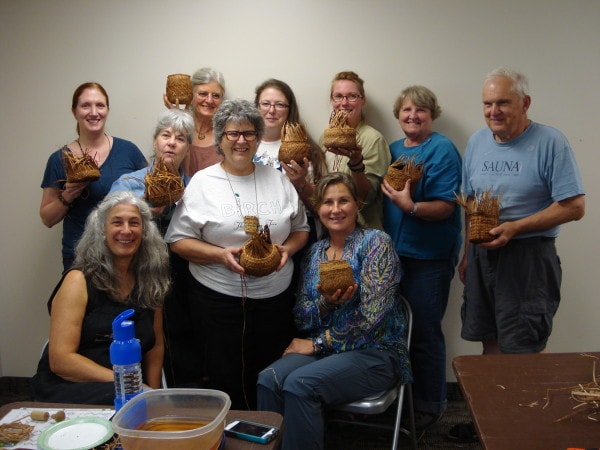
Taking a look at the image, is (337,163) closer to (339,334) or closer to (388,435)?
(339,334)

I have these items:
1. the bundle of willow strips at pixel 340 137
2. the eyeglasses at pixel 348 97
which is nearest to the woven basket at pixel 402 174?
the bundle of willow strips at pixel 340 137

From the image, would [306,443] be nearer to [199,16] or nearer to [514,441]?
[514,441]

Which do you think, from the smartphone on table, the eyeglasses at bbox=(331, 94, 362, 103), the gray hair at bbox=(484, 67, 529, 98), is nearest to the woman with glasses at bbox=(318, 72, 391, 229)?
the eyeglasses at bbox=(331, 94, 362, 103)

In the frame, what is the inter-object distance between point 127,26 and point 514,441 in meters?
2.87

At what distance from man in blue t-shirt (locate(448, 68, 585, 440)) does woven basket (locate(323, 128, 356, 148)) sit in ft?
1.88

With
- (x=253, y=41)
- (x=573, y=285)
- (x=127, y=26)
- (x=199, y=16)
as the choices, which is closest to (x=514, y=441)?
(x=573, y=285)

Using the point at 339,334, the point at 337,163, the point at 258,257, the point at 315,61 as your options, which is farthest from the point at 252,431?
the point at 315,61

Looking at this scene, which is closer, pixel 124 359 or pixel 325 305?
pixel 124 359

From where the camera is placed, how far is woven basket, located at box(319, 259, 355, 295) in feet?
7.07

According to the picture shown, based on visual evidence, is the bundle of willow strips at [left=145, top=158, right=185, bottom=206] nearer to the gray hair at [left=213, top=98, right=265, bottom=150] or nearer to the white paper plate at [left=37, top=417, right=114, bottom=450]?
the gray hair at [left=213, top=98, right=265, bottom=150]

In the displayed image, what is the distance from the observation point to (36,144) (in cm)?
326

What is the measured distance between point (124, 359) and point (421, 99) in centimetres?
195

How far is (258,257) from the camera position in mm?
2143

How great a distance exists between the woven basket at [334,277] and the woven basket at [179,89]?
1.22m
